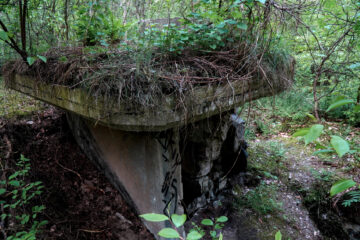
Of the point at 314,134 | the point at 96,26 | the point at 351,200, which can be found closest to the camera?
the point at 314,134

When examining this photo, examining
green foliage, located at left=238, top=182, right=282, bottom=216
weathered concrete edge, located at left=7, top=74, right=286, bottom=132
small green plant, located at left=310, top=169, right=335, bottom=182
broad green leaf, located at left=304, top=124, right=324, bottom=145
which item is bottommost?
green foliage, located at left=238, top=182, right=282, bottom=216

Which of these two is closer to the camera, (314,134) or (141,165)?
(314,134)

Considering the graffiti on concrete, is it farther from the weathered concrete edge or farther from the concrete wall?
the weathered concrete edge

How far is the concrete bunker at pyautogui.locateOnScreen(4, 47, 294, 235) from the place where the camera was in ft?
6.19

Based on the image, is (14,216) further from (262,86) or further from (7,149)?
(262,86)

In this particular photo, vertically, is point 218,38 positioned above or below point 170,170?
above

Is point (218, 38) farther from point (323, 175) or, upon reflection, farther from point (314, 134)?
point (323, 175)

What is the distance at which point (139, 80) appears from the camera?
1883 mm

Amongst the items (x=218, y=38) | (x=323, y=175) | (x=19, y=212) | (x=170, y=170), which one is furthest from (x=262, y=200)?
(x=19, y=212)

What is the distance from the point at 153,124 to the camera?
189cm

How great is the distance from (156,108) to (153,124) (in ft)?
0.44

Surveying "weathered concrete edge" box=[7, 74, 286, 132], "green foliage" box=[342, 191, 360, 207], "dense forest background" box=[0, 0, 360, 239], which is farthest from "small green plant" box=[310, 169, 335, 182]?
"weathered concrete edge" box=[7, 74, 286, 132]

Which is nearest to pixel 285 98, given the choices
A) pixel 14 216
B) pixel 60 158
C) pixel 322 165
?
pixel 322 165

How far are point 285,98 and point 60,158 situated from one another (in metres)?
3.14
